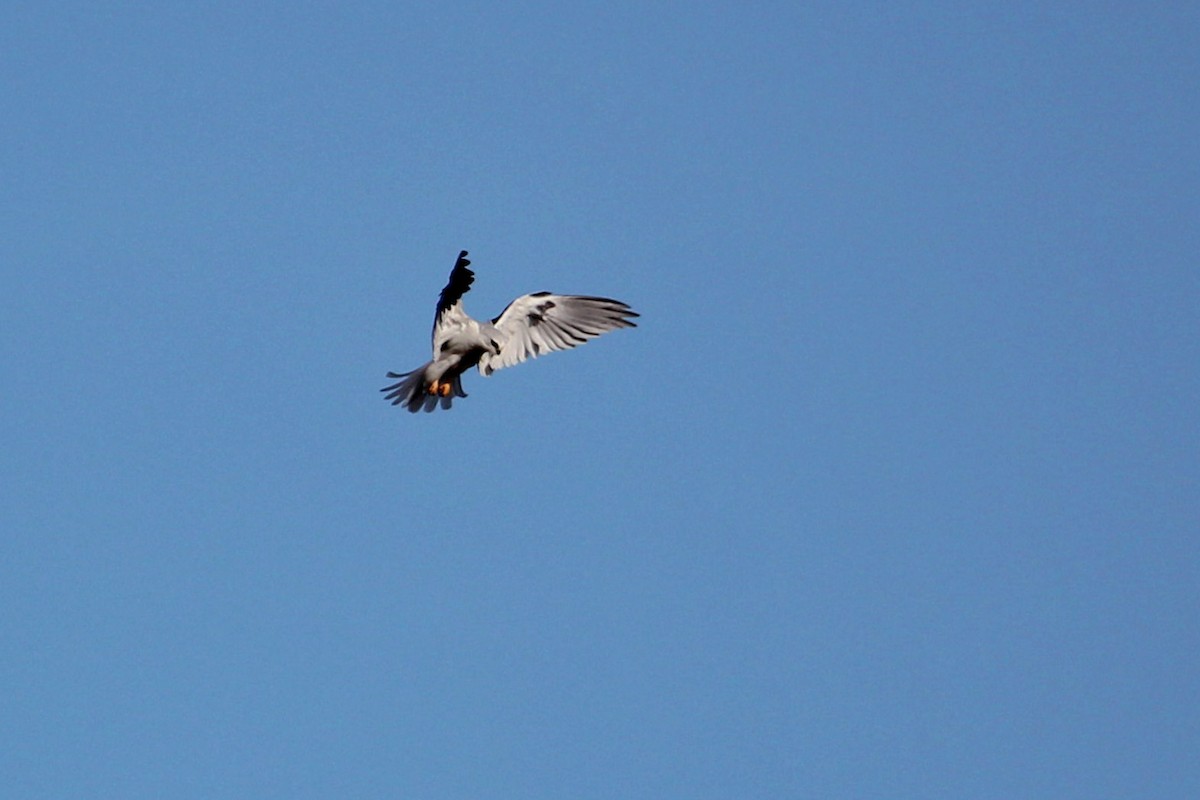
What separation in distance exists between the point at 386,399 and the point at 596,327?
3.72 metres

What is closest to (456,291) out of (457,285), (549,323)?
(457,285)

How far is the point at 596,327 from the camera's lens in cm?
2191

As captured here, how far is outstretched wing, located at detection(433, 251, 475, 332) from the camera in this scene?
19672 millimetres

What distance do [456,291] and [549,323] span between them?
2267 mm

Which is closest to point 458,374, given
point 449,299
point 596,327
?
point 449,299

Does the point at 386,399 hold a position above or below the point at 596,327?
below

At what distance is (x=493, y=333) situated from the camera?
2095cm

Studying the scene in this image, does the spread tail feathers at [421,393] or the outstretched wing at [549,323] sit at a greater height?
the outstretched wing at [549,323]

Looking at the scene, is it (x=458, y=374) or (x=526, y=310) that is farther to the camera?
(x=526, y=310)

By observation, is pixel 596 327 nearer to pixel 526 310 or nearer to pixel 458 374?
pixel 526 310

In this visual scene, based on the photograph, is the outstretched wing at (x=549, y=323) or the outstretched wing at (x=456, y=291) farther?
the outstretched wing at (x=549, y=323)

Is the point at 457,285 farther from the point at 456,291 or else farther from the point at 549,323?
the point at 549,323

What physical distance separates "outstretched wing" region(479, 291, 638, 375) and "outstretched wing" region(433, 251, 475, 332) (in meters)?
1.16

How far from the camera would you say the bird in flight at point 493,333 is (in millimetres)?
19922
